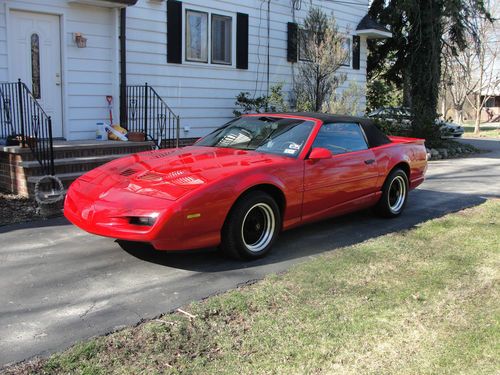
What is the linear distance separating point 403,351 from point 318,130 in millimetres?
2983

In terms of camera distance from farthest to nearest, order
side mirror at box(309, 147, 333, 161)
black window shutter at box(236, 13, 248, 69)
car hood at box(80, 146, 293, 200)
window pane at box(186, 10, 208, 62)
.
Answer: black window shutter at box(236, 13, 248, 69)
window pane at box(186, 10, 208, 62)
side mirror at box(309, 147, 333, 161)
car hood at box(80, 146, 293, 200)

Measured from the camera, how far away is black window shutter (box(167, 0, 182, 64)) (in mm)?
10703

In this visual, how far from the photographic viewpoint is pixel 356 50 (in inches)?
622

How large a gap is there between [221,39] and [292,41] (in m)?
2.37

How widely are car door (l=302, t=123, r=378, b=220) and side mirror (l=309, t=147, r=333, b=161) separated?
0.25 ft

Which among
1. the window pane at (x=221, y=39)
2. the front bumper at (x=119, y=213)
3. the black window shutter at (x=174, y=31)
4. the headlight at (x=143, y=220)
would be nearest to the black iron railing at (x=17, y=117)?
the black window shutter at (x=174, y=31)

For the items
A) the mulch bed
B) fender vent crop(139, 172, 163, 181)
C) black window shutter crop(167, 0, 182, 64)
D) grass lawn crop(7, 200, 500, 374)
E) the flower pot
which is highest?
black window shutter crop(167, 0, 182, 64)

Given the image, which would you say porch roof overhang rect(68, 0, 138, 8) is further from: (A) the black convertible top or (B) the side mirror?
(B) the side mirror

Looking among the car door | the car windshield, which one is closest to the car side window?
the car door

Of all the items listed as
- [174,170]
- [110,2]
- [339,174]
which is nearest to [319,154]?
[339,174]

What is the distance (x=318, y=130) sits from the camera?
564 centimetres

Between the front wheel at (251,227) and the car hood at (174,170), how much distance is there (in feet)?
1.02

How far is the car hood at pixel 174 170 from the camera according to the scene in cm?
443

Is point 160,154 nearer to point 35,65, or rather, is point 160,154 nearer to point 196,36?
point 35,65
